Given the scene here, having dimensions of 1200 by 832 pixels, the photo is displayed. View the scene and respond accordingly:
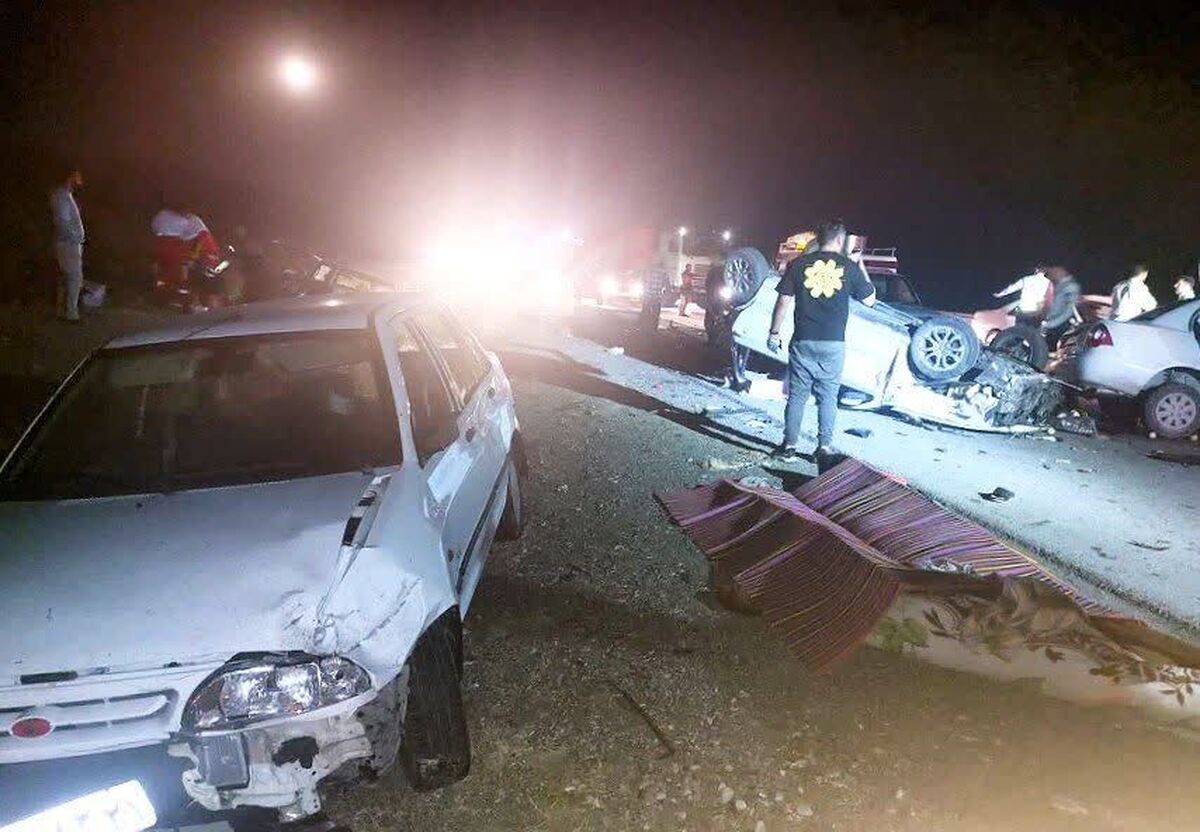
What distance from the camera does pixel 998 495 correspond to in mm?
6074

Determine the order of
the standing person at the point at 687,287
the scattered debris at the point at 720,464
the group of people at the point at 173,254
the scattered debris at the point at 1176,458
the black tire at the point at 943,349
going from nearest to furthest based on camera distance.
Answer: the scattered debris at the point at 720,464, the scattered debris at the point at 1176,458, the black tire at the point at 943,349, the group of people at the point at 173,254, the standing person at the point at 687,287

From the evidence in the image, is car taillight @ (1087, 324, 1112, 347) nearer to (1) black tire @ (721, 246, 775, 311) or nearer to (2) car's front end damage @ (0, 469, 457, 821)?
(1) black tire @ (721, 246, 775, 311)

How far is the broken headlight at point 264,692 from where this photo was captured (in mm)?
2139

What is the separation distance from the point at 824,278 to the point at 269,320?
4.33m

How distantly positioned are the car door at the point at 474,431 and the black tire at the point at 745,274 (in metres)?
4.80

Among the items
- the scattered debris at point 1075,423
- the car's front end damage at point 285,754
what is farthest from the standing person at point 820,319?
the car's front end damage at point 285,754

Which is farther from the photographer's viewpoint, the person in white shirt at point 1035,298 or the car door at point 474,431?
the person in white shirt at point 1035,298

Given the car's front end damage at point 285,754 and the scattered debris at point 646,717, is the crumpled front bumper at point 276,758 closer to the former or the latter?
the car's front end damage at point 285,754

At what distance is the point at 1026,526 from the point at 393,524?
4826mm

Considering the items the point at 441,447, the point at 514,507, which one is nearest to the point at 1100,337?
the point at 514,507

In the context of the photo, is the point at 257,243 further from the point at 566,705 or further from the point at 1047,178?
the point at 1047,178

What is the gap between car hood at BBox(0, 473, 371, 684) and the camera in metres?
2.16

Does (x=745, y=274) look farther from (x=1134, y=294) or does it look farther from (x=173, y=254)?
(x=173, y=254)

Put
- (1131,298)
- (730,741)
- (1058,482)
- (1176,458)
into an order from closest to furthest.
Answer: (730,741) → (1058,482) → (1176,458) → (1131,298)
